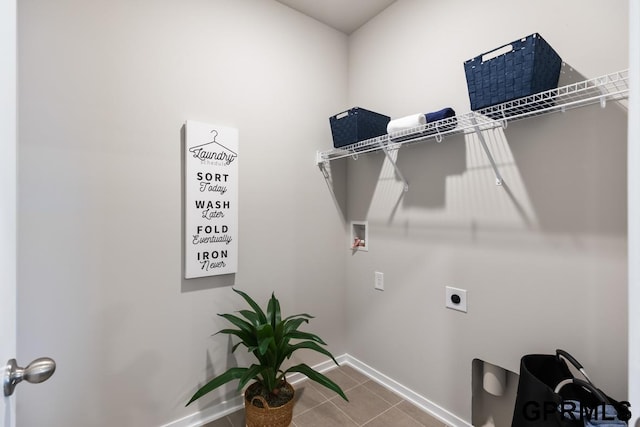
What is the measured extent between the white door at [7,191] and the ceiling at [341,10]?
1.74 m

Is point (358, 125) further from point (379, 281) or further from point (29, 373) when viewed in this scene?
point (29, 373)

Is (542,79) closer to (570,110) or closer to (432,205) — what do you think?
(570,110)

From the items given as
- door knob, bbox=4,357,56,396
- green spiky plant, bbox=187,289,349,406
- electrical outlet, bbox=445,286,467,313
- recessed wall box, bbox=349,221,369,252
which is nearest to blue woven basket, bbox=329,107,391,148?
recessed wall box, bbox=349,221,369,252

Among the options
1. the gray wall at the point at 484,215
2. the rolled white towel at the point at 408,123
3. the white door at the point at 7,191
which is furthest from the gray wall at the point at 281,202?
the white door at the point at 7,191

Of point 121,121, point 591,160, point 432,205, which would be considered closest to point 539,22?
point 591,160

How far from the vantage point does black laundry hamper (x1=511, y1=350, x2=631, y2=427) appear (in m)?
0.98

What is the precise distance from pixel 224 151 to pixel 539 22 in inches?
63.3

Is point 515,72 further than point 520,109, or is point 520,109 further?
point 520,109

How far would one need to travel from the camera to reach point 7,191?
25.5 inches

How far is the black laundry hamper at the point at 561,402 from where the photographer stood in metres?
0.98

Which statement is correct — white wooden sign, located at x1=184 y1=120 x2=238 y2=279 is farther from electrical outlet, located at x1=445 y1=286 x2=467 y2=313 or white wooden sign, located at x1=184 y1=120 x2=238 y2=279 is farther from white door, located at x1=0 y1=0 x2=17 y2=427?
electrical outlet, located at x1=445 y1=286 x2=467 y2=313

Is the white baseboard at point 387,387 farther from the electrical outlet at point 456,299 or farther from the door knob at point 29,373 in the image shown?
the door knob at point 29,373

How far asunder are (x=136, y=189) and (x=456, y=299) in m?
1.72

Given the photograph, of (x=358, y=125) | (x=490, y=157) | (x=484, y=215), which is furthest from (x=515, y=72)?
(x=358, y=125)
